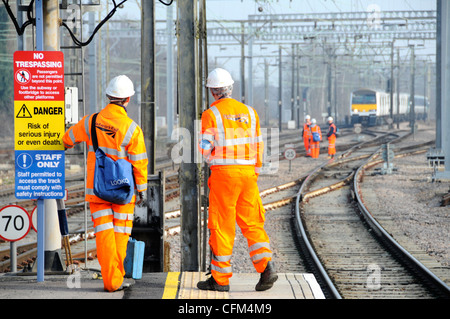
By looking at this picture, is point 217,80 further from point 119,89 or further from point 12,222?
point 12,222

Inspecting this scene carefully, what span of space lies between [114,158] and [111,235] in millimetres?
678

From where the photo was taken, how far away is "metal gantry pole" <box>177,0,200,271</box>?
332 inches

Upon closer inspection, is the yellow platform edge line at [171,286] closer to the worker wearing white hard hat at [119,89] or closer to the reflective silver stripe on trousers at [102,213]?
the reflective silver stripe on trousers at [102,213]

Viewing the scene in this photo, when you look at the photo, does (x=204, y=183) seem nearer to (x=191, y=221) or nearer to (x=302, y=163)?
(x=191, y=221)

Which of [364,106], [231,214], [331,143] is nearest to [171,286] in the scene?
[231,214]

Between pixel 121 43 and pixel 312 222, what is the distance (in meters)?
80.3

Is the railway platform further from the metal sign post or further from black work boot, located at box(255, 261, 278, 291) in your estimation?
the metal sign post

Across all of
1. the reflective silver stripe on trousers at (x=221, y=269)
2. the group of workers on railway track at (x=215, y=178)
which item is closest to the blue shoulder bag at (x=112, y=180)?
the group of workers on railway track at (x=215, y=178)

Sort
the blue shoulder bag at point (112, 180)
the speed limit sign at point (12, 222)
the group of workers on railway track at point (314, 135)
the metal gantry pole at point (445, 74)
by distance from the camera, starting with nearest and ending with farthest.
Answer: the blue shoulder bag at point (112, 180)
the speed limit sign at point (12, 222)
the metal gantry pole at point (445, 74)
the group of workers on railway track at point (314, 135)

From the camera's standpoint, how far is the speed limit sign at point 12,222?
9867 mm

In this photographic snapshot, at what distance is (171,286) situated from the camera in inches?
287

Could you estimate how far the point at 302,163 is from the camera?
31.5 metres

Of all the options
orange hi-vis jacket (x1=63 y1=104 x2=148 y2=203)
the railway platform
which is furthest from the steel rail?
orange hi-vis jacket (x1=63 y1=104 x2=148 y2=203)
